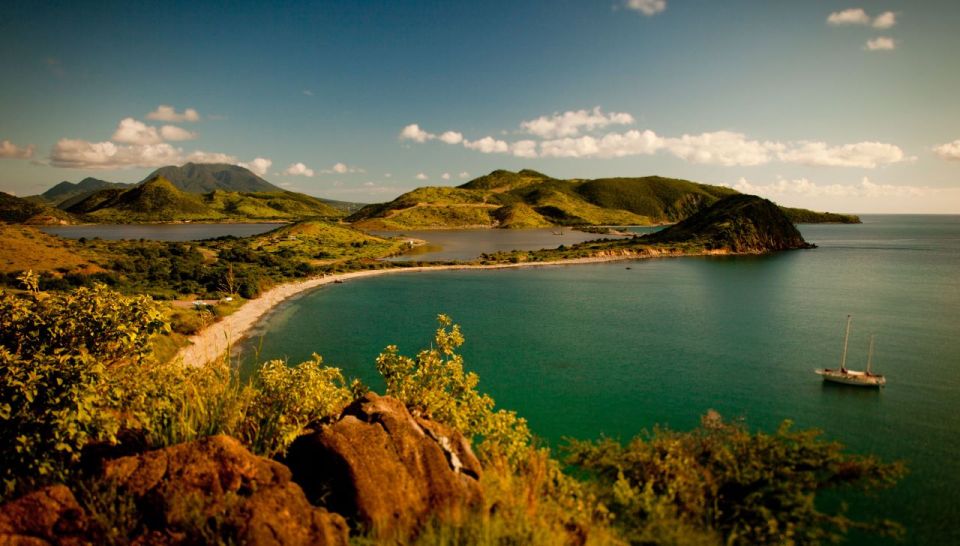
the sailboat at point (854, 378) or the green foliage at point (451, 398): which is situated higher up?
the green foliage at point (451, 398)

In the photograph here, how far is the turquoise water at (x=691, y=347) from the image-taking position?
43.9 metres

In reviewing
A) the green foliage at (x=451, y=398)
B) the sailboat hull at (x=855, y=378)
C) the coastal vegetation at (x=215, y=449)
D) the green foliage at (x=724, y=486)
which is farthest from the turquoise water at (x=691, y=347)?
the green foliage at (x=451, y=398)

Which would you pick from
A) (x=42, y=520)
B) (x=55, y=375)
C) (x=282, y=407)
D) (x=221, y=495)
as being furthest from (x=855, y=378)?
(x=55, y=375)

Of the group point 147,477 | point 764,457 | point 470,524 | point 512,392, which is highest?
point 147,477

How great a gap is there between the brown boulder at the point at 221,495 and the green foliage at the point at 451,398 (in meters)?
8.93

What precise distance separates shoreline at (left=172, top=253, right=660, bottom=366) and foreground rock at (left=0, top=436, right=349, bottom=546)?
3430 millimetres

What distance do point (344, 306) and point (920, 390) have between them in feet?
316

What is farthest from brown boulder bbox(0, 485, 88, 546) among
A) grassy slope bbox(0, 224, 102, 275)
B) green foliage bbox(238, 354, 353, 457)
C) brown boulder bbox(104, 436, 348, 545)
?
grassy slope bbox(0, 224, 102, 275)

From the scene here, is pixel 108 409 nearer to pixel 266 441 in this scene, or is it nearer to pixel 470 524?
pixel 266 441

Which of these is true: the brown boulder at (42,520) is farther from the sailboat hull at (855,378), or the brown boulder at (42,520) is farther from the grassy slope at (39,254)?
the grassy slope at (39,254)

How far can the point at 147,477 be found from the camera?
11.0m

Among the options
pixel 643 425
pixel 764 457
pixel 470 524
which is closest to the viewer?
pixel 470 524

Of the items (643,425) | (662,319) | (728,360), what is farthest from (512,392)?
(662,319)

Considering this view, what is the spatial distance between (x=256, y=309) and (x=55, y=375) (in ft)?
290
